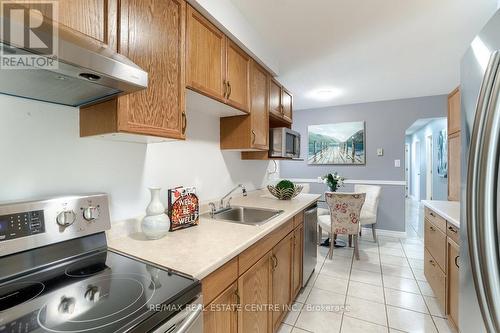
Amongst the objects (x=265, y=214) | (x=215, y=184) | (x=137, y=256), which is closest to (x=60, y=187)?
(x=137, y=256)

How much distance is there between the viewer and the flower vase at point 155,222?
1.15 meters

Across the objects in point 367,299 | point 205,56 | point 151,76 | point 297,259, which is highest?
point 205,56

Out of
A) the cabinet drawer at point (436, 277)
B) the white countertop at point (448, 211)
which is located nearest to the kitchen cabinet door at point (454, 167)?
the white countertop at point (448, 211)

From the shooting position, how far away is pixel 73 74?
2.37 feet

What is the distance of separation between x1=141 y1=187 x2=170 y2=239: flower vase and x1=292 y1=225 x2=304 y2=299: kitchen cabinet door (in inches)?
44.3

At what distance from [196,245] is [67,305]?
0.52 m

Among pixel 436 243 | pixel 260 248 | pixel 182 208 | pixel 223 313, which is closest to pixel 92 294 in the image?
pixel 223 313

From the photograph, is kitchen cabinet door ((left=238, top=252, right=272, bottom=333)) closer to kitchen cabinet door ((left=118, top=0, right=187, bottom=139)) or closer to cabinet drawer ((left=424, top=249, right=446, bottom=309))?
kitchen cabinet door ((left=118, top=0, right=187, bottom=139))

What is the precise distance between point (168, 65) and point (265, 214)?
4.26ft

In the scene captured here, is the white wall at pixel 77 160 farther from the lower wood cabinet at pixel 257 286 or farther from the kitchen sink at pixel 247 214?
the lower wood cabinet at pixel 257 286

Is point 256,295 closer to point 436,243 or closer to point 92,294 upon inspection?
point 92,294

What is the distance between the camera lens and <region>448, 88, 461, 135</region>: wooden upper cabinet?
2143 mm

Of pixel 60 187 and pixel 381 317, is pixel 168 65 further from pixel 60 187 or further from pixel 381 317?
pixel 381 317

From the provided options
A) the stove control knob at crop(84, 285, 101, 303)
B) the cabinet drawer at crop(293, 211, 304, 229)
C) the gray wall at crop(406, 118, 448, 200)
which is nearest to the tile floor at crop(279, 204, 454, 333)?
the cabinet drawer at crop(293, 211, 304, 229)
